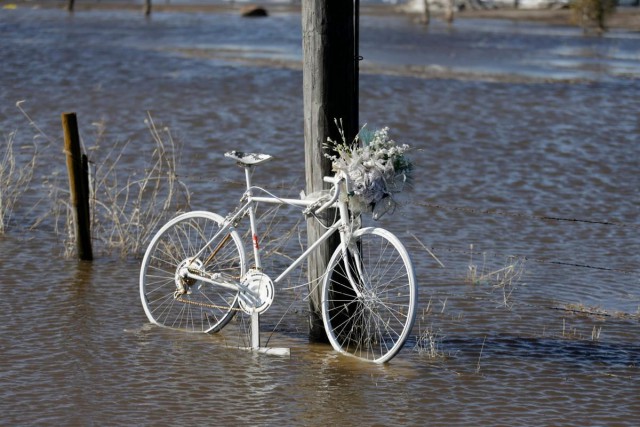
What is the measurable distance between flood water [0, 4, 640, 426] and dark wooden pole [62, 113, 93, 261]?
0.35 meters

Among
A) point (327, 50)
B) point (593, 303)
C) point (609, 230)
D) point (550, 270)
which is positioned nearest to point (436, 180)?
point (609, 230)

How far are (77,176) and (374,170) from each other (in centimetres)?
317

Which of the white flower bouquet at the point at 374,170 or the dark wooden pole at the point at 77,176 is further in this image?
the dark wooden pole at the point at 77,176

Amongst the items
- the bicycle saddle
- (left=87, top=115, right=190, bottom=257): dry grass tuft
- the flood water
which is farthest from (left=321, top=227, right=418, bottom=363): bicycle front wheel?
(left=87, top=115, right=190, bottom=257): dry grass tuft

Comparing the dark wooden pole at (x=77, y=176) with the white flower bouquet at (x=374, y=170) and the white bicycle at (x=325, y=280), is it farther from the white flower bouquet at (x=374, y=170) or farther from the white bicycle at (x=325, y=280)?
the white flower bouquet at (x=374, y=170)

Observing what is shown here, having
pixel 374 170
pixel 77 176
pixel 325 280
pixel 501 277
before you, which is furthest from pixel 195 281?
pixel 501 277

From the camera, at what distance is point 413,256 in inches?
364

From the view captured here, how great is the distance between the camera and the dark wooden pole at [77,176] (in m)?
8.54

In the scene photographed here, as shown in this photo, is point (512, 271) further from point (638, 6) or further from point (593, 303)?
point (638, 6)

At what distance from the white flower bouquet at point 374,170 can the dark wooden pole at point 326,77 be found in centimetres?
28

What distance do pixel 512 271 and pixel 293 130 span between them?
664 centimetres

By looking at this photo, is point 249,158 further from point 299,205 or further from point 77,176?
point 77,176

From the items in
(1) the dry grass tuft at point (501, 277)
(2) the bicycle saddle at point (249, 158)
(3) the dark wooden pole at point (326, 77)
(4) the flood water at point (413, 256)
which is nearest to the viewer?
(4) the flood water at point (413, 256)

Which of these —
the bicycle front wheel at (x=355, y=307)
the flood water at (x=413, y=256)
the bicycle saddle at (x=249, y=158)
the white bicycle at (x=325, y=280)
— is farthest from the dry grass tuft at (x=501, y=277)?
the bicycle saddle at (x=249, y=158)
